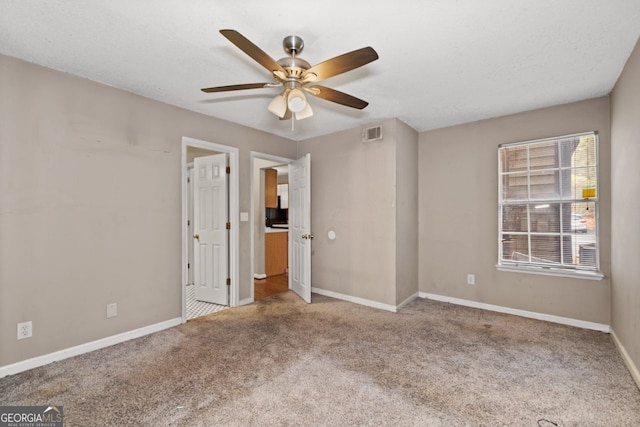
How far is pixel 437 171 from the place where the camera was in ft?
13.7

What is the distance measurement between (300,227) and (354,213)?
82cm

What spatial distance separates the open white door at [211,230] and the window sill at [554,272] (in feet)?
11.5

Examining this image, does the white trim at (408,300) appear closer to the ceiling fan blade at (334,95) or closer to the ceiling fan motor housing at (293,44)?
the ceiling fan blade at (334,95)

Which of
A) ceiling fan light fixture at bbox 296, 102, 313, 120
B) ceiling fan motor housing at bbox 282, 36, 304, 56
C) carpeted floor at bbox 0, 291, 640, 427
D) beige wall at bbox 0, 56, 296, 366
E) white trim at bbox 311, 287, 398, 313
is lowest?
Result: carpeted floor at bbox 0, 291, 640, 427

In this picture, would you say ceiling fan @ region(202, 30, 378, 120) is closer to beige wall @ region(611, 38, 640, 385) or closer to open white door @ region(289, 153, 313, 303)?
open white door @ region(289, 153, 313, 303)

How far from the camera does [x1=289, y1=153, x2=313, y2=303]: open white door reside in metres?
4.05

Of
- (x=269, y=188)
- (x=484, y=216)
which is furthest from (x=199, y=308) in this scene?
(x=484, y=216)

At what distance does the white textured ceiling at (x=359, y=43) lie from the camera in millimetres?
1782

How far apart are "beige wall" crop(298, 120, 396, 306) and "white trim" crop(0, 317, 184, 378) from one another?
213cm

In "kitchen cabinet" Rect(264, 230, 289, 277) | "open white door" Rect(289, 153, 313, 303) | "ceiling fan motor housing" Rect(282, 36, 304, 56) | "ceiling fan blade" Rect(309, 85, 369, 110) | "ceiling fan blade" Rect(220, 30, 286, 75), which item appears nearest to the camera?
"ceiling fan blade" Rect(220, 30, 286, 75)

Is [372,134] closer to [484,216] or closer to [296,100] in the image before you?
[484,216]

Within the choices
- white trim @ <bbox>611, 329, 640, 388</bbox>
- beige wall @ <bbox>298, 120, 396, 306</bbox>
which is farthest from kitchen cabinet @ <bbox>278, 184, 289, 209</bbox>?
white trim @ <bbox>611, 329, 640, 388</bbox>

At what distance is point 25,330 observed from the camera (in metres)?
2.32

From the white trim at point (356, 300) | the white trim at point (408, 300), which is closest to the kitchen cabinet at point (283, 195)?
the white trim at point (356, 300)
